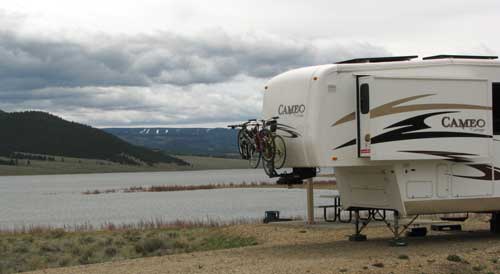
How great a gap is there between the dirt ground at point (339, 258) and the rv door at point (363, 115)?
81.1 inches

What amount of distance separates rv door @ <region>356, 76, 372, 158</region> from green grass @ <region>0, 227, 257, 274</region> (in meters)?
5.71

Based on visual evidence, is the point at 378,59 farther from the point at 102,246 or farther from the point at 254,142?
the point at 102,246

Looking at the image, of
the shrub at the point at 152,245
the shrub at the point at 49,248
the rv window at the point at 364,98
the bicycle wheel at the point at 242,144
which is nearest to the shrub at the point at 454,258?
the rv window at the point at 364,98

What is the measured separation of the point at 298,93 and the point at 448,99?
299cm

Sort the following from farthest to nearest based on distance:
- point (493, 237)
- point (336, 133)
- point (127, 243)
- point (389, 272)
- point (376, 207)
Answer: point (127, 243) → point (493, 237) → point (376, 207) → point (336, 133) → point (389, 272)

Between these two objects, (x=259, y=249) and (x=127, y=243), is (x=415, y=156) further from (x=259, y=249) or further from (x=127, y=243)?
(x=127, y=243)

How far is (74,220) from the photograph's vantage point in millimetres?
44969

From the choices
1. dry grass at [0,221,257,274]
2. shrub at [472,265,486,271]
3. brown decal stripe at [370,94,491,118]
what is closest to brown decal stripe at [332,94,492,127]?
brown decal stripe at [370,94,491,118]

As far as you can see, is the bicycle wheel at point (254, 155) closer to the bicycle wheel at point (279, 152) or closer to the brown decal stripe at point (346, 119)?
the bicycle wheel at point (279, 152)

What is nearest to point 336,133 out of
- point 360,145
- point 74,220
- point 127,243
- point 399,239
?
point 360,145

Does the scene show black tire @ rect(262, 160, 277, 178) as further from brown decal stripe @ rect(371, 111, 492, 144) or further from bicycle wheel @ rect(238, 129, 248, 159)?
brown decal stripe @ rect(371, 111, 492, 144)

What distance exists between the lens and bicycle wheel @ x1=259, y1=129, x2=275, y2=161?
53.5 ft

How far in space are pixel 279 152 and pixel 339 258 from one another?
2660mm

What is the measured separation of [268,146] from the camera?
643 inches
